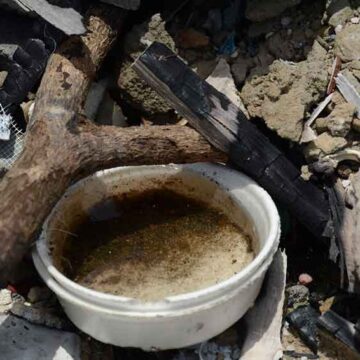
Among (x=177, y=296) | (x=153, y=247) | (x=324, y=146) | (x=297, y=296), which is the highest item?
(x=324, y=146)

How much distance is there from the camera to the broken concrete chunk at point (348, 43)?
4.06 metres

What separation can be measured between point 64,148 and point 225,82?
1.22m

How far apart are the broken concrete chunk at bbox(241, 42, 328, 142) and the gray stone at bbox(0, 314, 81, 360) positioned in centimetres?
156

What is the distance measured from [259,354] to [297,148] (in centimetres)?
117

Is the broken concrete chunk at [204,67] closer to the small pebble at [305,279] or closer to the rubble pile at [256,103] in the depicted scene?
the rubble pile at [256,103]

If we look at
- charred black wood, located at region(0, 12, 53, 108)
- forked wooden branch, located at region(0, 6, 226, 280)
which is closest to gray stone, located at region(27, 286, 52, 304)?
forked wooden branch, located at region(0, 6, 226, 280)

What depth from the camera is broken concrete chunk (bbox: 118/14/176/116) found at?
4199mm

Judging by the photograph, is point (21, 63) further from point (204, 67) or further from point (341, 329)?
point (341, 329)

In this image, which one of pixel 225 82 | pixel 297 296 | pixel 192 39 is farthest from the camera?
pixel 192 39

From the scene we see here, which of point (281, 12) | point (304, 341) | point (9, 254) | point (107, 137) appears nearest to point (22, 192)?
point (9, 254)

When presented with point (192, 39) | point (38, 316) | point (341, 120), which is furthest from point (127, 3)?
point (38, 316)

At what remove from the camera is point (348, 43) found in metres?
4.09

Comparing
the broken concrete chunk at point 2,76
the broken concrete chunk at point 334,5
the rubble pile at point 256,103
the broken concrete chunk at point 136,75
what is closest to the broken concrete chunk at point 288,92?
the rubble pile at point 256,103

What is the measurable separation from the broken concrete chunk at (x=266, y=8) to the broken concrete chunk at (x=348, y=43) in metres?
0.34
